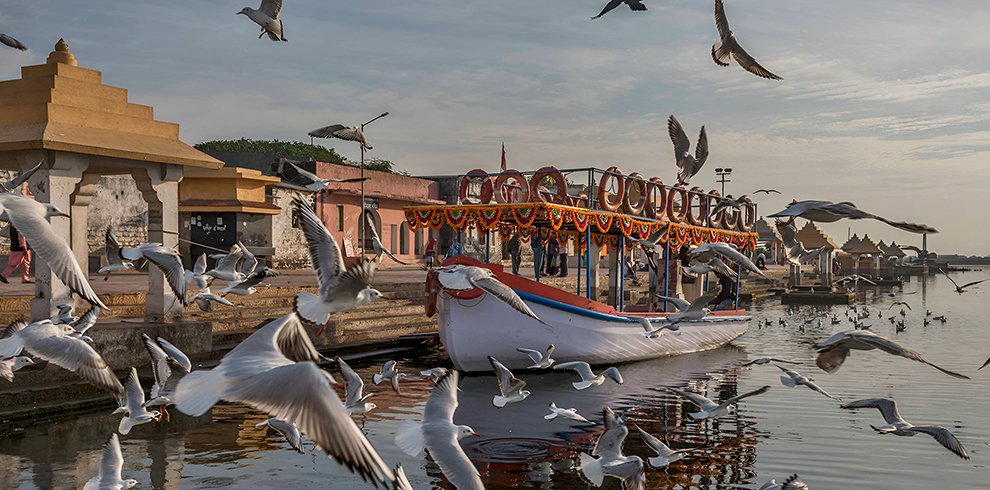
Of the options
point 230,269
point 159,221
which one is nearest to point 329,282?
point 230,269

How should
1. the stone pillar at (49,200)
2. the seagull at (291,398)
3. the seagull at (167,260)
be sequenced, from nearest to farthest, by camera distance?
the seagull at (291,398) < the seagull at (167,260) < the stone pillar at (49,200)

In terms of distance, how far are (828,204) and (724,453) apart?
4.95 metres

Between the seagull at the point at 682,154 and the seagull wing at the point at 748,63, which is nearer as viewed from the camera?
the seagull wing at the point at 748,63

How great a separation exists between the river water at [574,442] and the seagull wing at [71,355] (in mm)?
1689

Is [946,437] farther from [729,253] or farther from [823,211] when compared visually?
[729,253]

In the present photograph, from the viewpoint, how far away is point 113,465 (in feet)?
22.5

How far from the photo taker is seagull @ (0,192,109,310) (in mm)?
6656

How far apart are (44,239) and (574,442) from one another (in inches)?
267

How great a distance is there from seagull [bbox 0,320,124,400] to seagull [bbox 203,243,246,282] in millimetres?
2374

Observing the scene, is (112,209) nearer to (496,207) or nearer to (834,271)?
(496,207)

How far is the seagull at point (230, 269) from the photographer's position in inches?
416

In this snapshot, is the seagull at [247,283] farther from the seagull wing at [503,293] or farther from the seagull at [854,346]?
the seagull at [854,346]

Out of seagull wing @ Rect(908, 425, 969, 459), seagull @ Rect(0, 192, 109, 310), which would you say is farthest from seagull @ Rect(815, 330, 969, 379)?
seagull @ Rect(0, 192, 109, 310)

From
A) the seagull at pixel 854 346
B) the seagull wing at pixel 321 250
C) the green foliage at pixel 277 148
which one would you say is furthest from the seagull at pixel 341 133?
the green foliage at pixel 277 148
